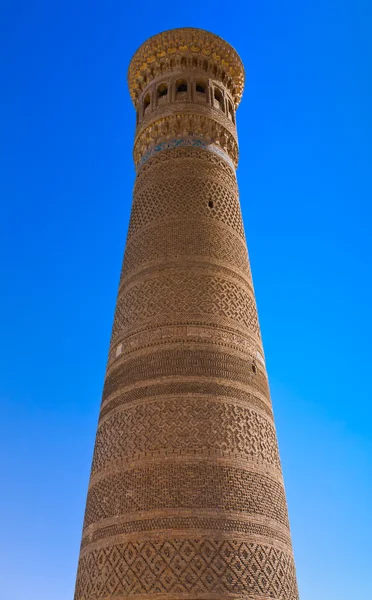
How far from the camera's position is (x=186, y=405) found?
6.22 meters

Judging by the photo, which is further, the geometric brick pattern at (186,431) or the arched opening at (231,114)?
the arched opening at (231,114)

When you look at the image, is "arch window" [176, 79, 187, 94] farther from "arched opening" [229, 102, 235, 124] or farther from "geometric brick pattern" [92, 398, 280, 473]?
"geometric brick pattern" [92, 398, 280, 473]

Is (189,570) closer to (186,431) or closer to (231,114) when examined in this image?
(186,431)

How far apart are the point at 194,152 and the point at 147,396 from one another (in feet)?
13.2

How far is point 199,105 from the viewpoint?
29.9 ft

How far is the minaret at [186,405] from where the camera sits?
5441mm

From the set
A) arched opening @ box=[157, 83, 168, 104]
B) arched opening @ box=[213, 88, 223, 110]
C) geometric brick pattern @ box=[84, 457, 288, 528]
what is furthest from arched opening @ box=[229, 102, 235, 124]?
geometric brick pattern @ box=[84, 457, 288, 528]

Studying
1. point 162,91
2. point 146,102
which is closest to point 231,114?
point 162,91

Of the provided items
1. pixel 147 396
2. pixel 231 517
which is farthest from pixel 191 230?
pixel 231 517

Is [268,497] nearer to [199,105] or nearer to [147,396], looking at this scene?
[147,396]

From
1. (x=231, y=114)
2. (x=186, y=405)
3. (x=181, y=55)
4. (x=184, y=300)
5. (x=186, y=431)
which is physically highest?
(x=181, y=55)

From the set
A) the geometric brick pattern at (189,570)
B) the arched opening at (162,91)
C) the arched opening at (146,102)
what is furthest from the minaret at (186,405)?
the arched opening at (146,102)

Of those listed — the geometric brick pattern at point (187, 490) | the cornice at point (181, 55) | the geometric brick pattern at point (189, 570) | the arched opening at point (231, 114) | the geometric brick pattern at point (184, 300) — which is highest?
the cornice at point (181, 55)

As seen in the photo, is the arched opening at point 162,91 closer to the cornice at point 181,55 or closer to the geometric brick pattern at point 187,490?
the cornice at point 181,55
